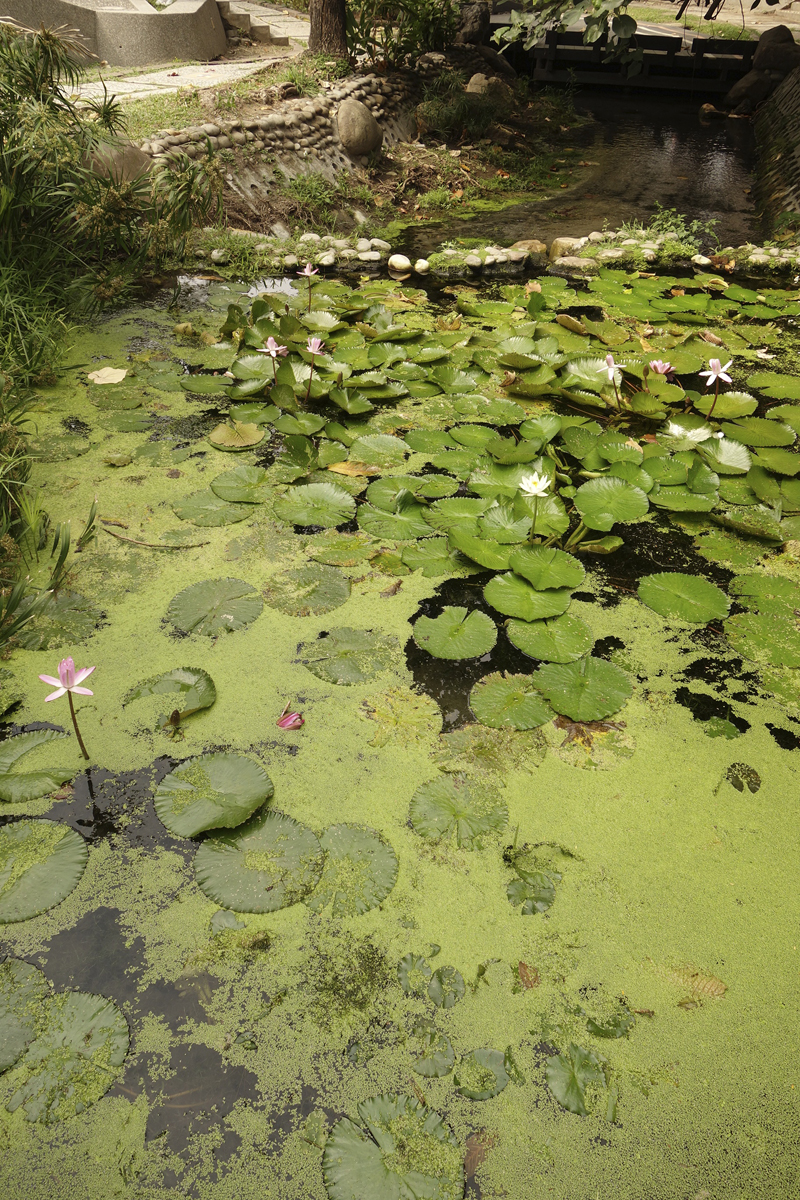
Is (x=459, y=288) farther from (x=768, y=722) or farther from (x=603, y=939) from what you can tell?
(x=603, y=939)

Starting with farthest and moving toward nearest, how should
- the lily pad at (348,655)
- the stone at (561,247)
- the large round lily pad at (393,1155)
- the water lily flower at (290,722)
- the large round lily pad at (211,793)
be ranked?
the stone at (561,247) < the lily pad at (348,655) < the water lily flower at (290,722) < the large round lily pad at (211,793) < the large round lily pad at (393,1155)

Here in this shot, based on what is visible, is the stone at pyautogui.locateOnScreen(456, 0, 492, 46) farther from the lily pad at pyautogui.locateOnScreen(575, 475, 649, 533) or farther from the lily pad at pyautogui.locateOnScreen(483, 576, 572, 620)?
the lily pad at pyautogui.locateOnScreen(483, 576, 572, 620)

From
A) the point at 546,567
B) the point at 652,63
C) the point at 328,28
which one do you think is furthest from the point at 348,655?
the point at 652,63

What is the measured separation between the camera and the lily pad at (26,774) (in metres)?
1.37

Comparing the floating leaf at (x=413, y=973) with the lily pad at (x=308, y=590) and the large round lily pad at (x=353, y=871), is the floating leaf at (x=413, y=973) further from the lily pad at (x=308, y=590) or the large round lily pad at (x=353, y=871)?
the lily pad at (x=308, y=590)

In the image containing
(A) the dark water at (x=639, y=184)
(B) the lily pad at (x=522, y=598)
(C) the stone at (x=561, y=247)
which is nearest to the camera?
(B) the lily pad at (x=522, y=598)

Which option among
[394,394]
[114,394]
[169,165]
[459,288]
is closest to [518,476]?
[394,394]

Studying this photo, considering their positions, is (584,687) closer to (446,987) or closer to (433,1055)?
(446,987)

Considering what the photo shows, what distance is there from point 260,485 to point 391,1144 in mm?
1823

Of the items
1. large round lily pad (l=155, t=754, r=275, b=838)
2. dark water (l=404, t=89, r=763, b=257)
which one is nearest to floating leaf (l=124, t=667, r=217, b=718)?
large round lily pad (l=155, t=754, r=275, b=838)

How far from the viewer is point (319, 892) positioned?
1.26 m

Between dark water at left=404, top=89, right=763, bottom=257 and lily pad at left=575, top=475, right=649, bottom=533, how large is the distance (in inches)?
124

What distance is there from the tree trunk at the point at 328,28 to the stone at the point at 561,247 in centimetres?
334

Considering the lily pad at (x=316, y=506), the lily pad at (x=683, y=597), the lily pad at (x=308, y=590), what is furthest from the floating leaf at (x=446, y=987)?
the lily pad at (x=316, y=506)
